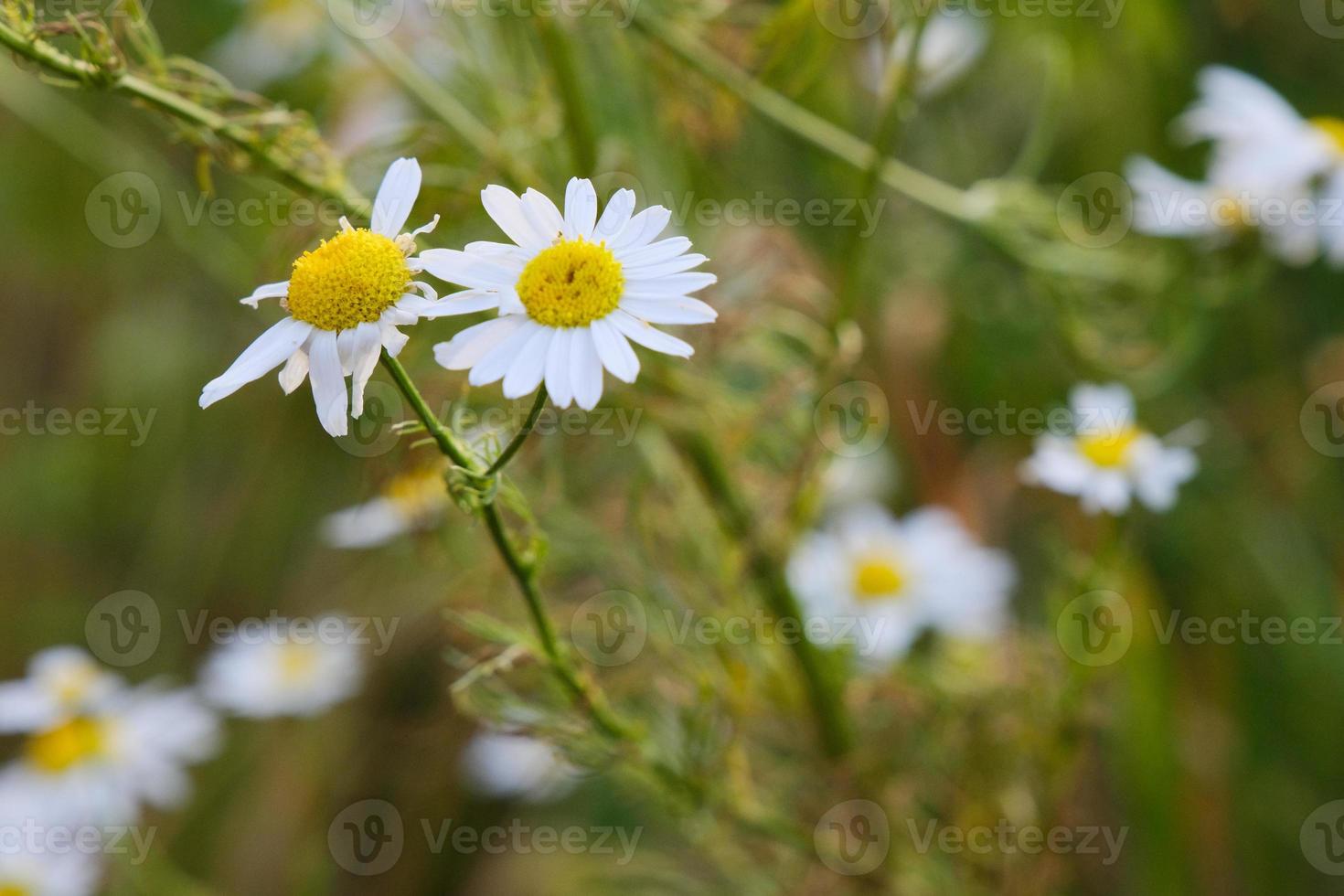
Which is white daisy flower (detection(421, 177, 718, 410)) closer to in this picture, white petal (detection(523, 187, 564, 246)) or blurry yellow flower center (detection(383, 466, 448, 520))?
white petal (detection(523, 187, 564, 246))

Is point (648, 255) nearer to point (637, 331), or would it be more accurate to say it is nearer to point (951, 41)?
point (637, 331)

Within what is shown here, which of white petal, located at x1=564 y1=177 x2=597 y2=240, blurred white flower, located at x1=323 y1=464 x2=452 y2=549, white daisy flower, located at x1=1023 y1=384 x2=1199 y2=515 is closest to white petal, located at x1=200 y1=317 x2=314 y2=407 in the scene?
white petal, located at x1=564 y1=177 x2=597 y2=240

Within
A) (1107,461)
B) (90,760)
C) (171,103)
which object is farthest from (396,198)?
(90,760)

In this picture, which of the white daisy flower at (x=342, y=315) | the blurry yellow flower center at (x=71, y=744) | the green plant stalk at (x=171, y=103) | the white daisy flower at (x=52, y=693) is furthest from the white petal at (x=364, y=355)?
the blurry yellow flower center at (x=71, y=744)

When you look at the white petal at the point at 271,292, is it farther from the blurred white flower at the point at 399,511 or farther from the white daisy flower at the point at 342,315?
the blurred white flower at the point at 399,511

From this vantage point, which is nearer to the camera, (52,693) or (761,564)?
(761,564)
